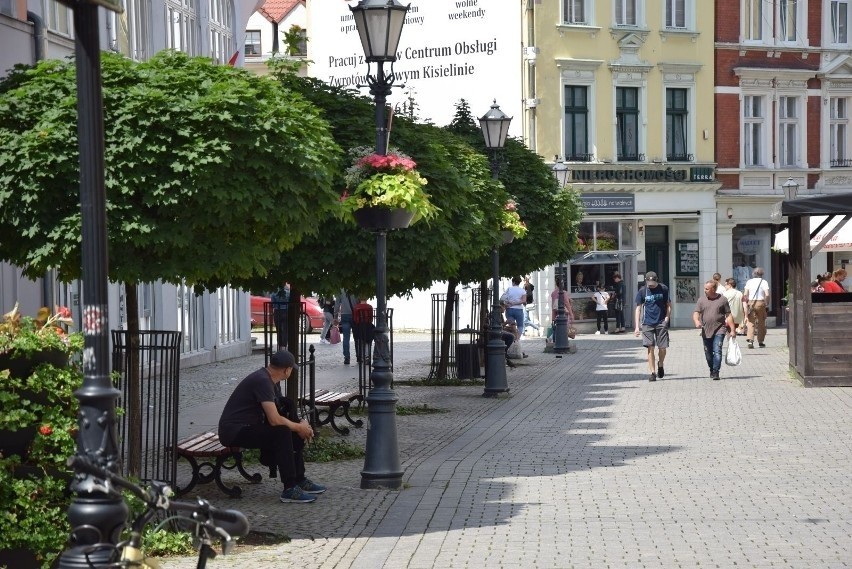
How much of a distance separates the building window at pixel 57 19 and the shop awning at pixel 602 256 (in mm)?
24675

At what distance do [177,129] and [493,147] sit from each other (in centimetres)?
1282

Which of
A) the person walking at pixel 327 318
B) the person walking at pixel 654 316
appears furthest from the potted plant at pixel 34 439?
the person walking at pixel 327 318

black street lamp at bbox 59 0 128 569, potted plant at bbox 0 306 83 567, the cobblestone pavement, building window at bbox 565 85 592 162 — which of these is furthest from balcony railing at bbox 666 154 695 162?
black street lamp at bbox 59 0 128 569

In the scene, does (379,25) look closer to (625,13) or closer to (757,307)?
(757,307)

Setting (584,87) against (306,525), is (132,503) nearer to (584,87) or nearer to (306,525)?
(306,525)

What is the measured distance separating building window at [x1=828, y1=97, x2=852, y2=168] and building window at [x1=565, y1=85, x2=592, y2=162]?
8495 millimetres

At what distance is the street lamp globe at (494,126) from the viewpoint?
69.4ft

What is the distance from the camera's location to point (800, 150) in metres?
45.2

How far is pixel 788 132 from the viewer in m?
45.3

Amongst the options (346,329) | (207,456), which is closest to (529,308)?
(346,329)

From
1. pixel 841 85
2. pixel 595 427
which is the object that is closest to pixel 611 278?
pixel 841 85

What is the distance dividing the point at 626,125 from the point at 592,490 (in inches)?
1282

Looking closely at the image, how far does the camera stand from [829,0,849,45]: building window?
1800 inches

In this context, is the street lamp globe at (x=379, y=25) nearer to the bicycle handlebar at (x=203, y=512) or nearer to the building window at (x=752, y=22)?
the bicycle handlebar at (x=203, y=512)
